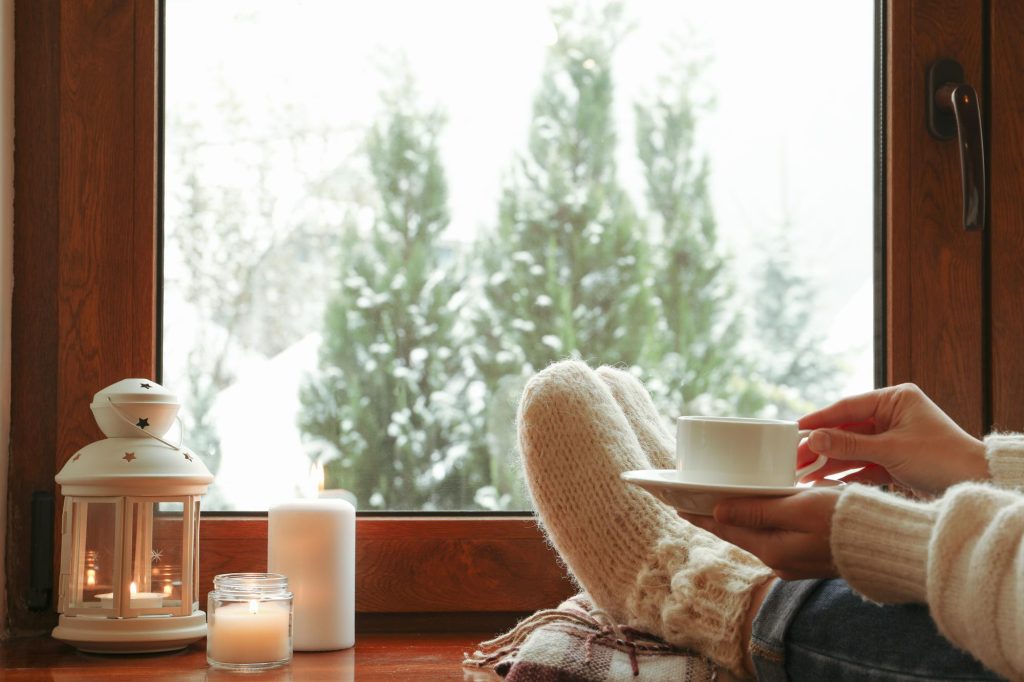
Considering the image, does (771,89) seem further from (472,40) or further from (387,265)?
(387,265)

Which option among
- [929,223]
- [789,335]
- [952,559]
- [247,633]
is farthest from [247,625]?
[929,223]

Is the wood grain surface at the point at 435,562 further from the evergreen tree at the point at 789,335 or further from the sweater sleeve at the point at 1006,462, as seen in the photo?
the sweater sleeve at the point at 1006,462

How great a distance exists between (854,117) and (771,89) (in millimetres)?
114

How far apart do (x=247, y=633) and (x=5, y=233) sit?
526mm

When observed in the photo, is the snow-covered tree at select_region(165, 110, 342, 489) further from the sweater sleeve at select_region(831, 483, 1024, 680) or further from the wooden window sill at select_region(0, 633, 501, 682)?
the sweater sleeve at select_region(831, 483, 1024, 680)

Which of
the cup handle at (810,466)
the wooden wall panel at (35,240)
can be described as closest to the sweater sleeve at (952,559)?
the cup handle at (810,466)

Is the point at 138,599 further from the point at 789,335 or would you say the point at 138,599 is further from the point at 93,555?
the point at 789,335

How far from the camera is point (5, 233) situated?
3.76 ft

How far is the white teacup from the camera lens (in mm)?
779

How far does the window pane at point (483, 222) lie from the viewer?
126 cm

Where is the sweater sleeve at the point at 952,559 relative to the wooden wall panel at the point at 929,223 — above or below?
below

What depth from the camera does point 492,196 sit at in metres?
1.29

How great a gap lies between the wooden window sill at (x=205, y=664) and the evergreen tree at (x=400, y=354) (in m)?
0.21

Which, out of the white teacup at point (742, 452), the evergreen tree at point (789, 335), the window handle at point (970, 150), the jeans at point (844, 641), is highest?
the window handle at point (970, 150)
